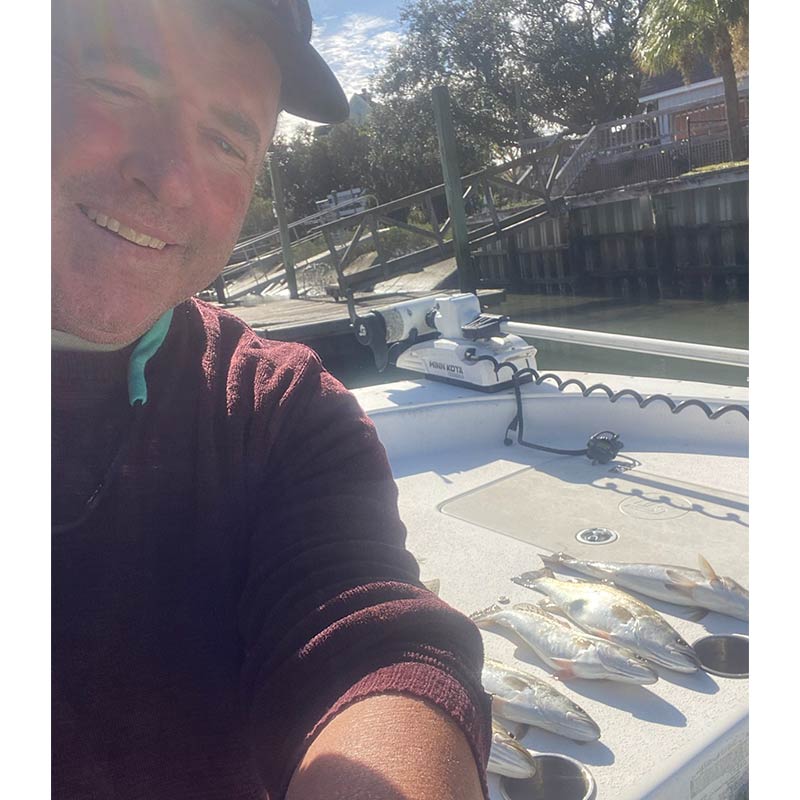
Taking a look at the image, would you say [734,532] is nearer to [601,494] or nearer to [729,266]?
[601,494]

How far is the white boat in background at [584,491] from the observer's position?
153 centimetres

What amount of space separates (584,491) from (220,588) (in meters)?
2.12

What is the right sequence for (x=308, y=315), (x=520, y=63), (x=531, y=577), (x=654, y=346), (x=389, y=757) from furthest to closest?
(x=520, y=63), (x=308, y=315), (x=654, y=346), (x=531, y=577), (x=389, y=757)

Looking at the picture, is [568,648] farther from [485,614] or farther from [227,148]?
[227,148]

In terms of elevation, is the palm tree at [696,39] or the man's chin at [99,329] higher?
the palm tree at [696,39]

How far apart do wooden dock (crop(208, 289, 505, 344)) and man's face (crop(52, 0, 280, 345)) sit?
20.4ft

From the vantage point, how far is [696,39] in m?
13.2

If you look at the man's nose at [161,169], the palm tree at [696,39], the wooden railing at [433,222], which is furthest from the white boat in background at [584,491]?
the palm tree at [696,39]

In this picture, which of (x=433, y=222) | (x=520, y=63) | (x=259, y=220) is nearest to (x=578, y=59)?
(x=520, y=63)

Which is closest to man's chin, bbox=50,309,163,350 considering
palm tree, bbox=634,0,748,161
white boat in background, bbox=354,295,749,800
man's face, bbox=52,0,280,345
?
man's face, bbox=52,0,280,345

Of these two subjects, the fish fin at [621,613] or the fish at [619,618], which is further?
the fish fin at [621,613]

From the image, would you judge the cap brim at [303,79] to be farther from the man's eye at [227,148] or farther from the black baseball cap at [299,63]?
the man's eye at [227,148]
